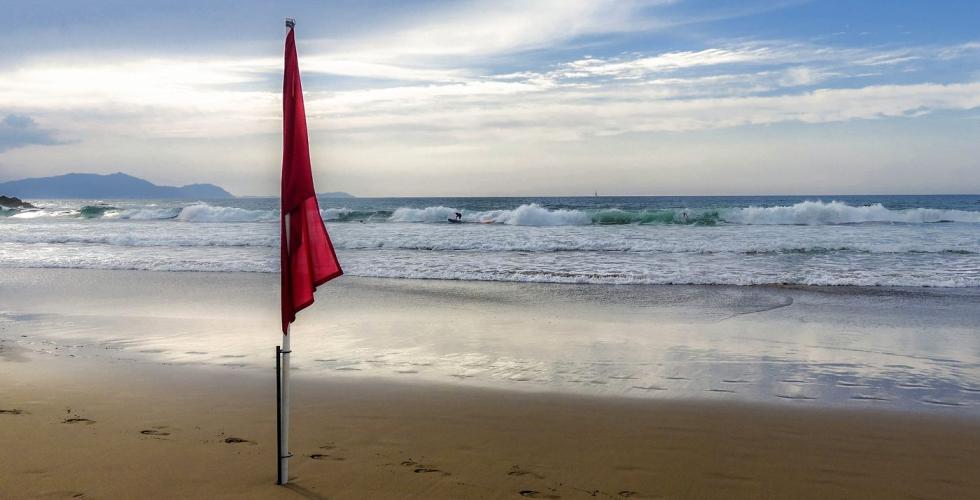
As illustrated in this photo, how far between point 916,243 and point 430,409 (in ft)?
81.5

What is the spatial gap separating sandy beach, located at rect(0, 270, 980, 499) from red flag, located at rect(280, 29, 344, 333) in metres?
1.24

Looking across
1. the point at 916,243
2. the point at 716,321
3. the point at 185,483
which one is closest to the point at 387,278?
the point at 716,321

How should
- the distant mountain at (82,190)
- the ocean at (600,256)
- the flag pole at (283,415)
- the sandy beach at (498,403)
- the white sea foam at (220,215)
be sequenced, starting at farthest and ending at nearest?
the distant mountain at (82,190) < the white sea foam at (220,215) < the ocean at (600,256) < the sandy beach at (498,403) < the flag pole at (283,415)

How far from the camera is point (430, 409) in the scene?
5777mm

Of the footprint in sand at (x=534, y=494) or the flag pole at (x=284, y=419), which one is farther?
the footprint in sand at (x=534, y=494)

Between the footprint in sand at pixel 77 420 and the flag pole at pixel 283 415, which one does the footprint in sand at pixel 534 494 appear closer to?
the flag pole at pixel 283 415

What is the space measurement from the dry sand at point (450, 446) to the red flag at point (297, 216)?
1237 millimetres

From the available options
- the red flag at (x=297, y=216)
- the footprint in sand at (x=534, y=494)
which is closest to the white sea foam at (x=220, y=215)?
the red flag at (x=297, y=216)

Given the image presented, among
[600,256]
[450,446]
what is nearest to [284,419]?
[450,446]

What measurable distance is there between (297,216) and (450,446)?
212 centimetres

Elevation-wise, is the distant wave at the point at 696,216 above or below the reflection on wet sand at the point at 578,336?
above

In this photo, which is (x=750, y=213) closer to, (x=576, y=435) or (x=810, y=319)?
(x=810, y=319)

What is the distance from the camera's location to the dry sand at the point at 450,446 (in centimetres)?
412

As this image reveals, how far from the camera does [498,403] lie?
5.95 metres
